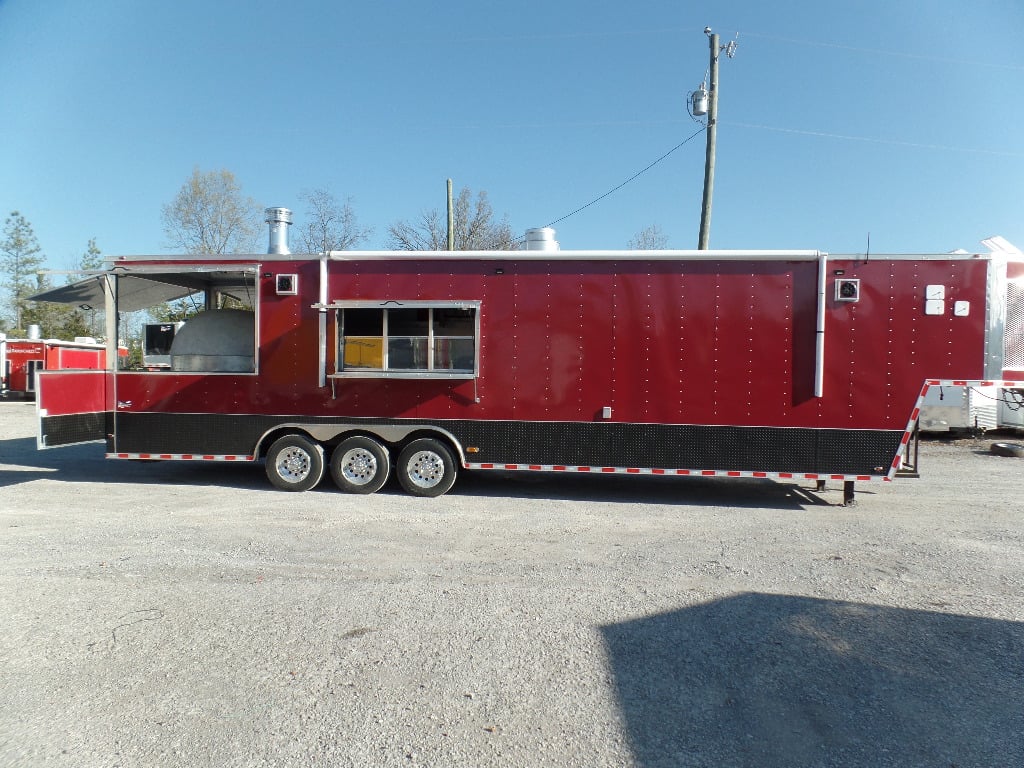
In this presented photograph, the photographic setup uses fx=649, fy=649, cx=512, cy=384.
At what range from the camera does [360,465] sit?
811 centimetres

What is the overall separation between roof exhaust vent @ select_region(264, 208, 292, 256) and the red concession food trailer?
515 mm

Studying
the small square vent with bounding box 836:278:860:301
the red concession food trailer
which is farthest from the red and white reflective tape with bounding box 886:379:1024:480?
the small square vent with bounding box 836:278:860:301

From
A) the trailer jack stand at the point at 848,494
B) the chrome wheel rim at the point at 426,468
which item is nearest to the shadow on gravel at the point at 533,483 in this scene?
the trailer jack stand at the point at 848,494

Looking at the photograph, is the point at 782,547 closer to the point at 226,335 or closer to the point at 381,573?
the point at 381,573

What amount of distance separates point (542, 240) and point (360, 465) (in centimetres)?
366

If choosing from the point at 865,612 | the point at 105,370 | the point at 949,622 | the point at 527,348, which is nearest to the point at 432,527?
the point at 527,348

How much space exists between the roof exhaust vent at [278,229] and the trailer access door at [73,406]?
8.68 ft

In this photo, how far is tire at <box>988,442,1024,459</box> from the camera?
1210 cm

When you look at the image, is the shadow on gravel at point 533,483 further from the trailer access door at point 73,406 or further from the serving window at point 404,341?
the serving window at point 404,341

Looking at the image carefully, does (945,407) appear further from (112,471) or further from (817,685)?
(112,471)

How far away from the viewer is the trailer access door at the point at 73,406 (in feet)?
25.8

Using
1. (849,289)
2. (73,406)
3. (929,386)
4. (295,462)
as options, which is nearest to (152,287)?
(73,406)

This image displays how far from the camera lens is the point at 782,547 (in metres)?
5.96

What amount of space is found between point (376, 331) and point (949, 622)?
6.28 meters
